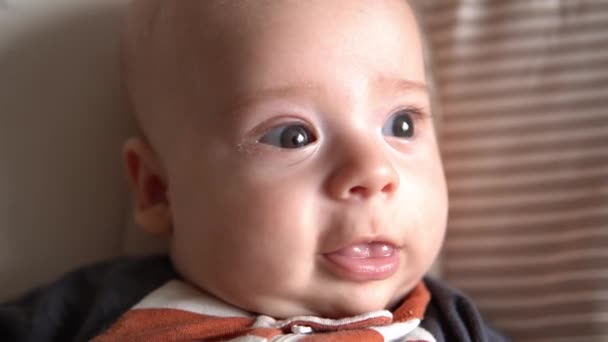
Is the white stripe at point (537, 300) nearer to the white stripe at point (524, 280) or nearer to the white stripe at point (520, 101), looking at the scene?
the white stripe at point (524, 280)

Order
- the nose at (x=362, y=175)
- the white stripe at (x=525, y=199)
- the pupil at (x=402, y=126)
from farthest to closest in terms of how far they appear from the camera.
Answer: the white stripe at (x=525, y=199)
the pupil at (x=402, y=126)
the nose at (x=362, y=175)

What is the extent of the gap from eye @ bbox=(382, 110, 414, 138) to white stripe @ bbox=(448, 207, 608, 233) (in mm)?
216

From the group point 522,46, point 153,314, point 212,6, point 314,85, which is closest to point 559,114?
point 522,46

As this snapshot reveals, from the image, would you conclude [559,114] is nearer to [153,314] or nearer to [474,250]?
[474,250]

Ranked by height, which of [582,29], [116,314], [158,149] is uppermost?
[582,29]

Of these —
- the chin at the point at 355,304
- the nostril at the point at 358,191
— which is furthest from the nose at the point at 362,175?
the chin at the point at 355,304

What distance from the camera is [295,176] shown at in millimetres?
836

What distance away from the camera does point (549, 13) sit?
106 cm

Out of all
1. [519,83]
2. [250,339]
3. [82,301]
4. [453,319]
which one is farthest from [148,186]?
[519,83]

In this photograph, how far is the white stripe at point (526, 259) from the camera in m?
1.00

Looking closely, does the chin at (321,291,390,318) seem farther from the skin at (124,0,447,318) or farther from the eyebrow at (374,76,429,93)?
the eyebrow at (374,76,429,93)

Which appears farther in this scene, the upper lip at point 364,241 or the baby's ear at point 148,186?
the baby's ear at point 148,186

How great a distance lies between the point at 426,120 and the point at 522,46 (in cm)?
22

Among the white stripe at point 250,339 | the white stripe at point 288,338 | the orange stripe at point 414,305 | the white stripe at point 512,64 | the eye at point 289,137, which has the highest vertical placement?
the white stripe at point 512,64
